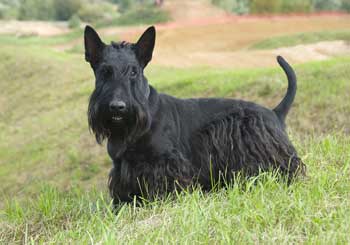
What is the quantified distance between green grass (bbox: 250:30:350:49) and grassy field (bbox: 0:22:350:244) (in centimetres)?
445

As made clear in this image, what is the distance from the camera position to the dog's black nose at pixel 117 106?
4070 millimetres

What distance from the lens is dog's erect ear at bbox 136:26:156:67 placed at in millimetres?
4504

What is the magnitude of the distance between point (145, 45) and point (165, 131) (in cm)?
69

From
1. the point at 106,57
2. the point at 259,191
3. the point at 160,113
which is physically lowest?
the point at 259,191

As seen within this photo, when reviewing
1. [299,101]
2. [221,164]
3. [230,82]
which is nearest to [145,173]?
[221,164]

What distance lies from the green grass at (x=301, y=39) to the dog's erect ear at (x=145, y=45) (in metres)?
15.7

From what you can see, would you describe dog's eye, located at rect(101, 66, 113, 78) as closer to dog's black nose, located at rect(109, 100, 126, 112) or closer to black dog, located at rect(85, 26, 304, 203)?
black dog, located at rect(85, 26, 304, 203)

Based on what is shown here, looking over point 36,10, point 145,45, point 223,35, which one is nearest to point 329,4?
point 223,35

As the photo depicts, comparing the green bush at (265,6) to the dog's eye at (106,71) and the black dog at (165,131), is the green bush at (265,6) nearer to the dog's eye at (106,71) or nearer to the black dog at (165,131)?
the black dog at (165,131)

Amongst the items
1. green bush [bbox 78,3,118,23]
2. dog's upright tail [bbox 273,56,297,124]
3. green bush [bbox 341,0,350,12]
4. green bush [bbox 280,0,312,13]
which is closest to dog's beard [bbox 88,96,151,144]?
dog's upright tail [bbox 273,56,297,124]

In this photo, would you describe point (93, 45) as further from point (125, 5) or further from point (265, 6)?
point (125, 5)

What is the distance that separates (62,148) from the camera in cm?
1230

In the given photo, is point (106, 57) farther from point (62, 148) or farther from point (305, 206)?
point (62, 148)

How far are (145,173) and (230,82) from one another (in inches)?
310
